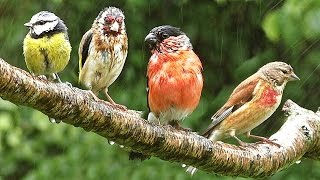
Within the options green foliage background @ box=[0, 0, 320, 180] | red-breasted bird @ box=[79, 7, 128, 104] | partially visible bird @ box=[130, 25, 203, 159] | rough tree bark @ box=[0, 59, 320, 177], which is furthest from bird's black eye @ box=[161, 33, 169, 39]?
green foliage background @ box=[0, 0, 320, 180]

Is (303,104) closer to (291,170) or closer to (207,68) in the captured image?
(291,170)

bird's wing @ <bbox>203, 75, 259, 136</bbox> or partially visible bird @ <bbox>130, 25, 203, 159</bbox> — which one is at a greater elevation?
partially visible bird @ <bbox>130, 25, 203, 159</bbox>

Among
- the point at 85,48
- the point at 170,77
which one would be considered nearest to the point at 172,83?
the point at 170,77

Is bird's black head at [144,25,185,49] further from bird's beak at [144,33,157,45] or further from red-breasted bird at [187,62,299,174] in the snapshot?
red-breasted bird at [187,62,299,174]

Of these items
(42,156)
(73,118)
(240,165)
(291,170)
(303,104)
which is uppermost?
(73,118)

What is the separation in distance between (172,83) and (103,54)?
0.35m

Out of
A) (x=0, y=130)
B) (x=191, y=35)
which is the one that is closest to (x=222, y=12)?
(x=191, y=35)

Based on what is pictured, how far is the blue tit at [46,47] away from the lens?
13.0ft

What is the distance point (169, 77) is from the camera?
4176 mm

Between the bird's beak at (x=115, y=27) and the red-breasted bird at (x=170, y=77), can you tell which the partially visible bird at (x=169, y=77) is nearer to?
the red-breasted bird at (x=170, y=77)

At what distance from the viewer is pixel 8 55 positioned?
7312 mm

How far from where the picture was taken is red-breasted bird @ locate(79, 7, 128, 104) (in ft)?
13.7

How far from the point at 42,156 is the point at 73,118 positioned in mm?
4672

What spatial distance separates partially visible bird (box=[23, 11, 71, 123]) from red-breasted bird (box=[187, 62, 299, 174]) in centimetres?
104
